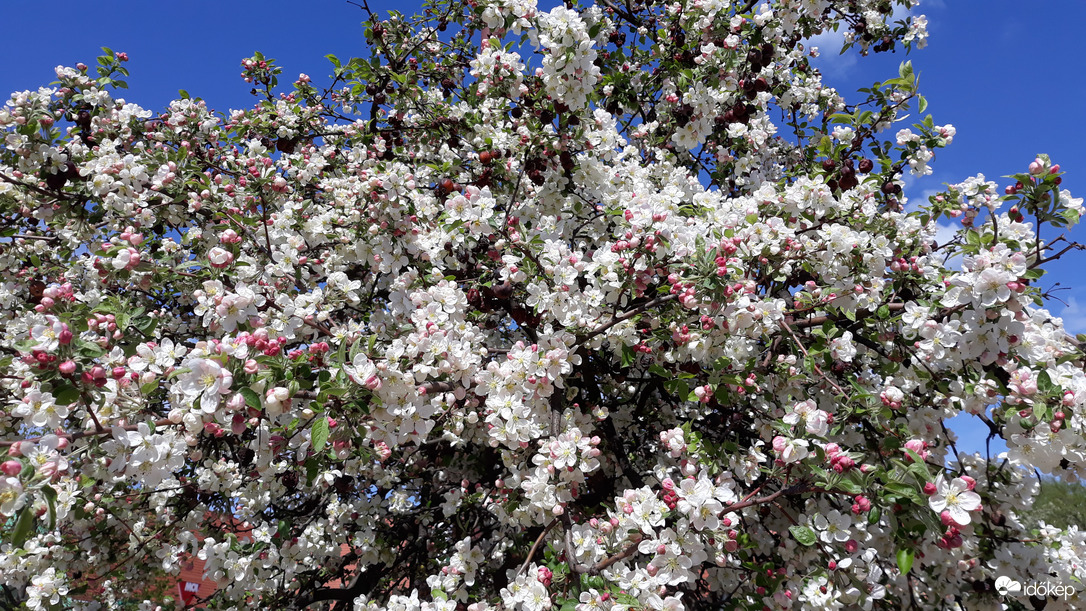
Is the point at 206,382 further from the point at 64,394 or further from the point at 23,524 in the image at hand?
the point at 23,524

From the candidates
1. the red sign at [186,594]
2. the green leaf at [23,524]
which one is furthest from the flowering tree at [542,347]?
the red sign at [186,594]

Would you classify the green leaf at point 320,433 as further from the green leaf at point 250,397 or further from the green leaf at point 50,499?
the green leaf at point 50,499

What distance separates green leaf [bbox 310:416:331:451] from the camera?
1.84m

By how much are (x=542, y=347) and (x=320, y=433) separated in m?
1.04

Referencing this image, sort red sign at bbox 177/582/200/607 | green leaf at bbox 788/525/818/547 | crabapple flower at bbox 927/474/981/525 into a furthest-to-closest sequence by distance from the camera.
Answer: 1. red sign at bbox 177/582/200/607
2. green leaf at bbox 788/525/818/547
3. crabapple flower at bbox 927/474/981/525

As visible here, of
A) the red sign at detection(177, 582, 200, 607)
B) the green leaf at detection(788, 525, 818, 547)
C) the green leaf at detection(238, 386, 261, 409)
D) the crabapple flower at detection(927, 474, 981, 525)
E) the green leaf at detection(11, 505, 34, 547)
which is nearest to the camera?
the green leaf at detection(11, 505, 34, 547)

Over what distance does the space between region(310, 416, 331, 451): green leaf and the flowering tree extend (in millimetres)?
19

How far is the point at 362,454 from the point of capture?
7.32 ft

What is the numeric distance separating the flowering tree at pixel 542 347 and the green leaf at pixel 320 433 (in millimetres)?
19

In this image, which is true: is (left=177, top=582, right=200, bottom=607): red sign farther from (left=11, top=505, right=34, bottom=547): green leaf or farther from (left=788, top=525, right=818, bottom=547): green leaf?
(left=788, top=525, right=818, bottom=547): green leaf

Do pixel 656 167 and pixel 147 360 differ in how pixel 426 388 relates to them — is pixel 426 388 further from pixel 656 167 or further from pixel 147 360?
pixel 656 167

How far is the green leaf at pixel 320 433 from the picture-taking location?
1843 millimetres

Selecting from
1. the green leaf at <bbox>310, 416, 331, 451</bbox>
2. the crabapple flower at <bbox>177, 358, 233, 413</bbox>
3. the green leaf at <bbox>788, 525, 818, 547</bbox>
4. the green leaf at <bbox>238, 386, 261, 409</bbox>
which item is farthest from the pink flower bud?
the green leaf at <bbox>788, 525, 818, 547</bbox>

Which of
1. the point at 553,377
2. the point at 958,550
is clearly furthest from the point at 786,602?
the point at 553,377
